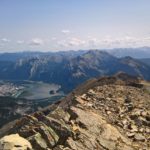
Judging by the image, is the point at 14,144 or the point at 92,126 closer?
the point at 14,144

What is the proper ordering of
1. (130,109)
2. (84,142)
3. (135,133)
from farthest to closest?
(130,109)
(135,133)
(84,142)

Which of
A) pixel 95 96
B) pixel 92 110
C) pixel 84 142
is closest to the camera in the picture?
pixel 84 142

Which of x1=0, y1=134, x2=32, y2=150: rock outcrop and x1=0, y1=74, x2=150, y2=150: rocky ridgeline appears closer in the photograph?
x1=0, y1=134, x2=32, y2=150: rock outcrop

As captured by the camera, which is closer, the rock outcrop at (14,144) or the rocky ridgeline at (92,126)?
the rock outcrop at (14,144)

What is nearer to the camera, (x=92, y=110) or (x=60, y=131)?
(x=60, y=131)

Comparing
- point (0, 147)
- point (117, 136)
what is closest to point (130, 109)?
point (117, 136)

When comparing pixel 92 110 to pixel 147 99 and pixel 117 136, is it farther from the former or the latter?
pixel 147 99

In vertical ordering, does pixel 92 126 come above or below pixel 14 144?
below
